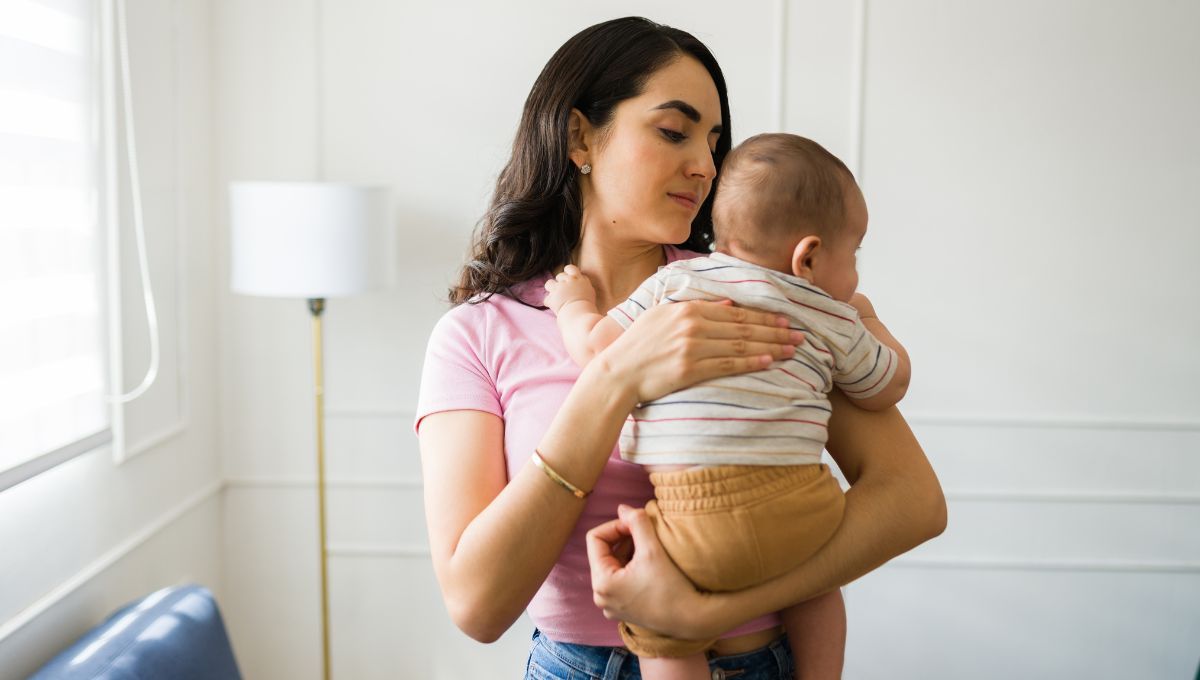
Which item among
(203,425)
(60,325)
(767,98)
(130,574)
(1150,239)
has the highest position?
(767,98)

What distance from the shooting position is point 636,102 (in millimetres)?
1456

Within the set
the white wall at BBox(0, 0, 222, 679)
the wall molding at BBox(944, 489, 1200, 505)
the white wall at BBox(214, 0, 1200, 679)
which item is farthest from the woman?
the wall molding at BBox(944, 489, 1200, 505)

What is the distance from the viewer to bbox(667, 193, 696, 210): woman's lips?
1.43 m

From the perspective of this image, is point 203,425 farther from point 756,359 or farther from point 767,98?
point 756,359

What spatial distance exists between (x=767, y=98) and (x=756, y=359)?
2.14 metres

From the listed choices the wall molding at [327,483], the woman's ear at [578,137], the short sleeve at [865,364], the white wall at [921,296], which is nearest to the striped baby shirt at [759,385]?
the short sleeve at [865,364]

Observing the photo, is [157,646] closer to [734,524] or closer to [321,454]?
[321,454]

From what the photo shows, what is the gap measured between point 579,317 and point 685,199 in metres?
0.26

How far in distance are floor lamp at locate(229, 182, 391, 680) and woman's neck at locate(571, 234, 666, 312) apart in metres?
1.33

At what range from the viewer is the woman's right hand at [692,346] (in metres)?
1.17

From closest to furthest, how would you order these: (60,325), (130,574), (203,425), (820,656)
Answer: (820,656) < (60,325) < (130,574) < (203,425)

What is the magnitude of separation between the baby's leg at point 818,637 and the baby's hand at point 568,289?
54 centimetres

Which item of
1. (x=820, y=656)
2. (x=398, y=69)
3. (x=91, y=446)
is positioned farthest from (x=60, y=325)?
(x=820, y=656)

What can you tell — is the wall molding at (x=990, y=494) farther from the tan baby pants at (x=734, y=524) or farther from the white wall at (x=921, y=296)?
the tan baby pants at (x=734, y=524)
